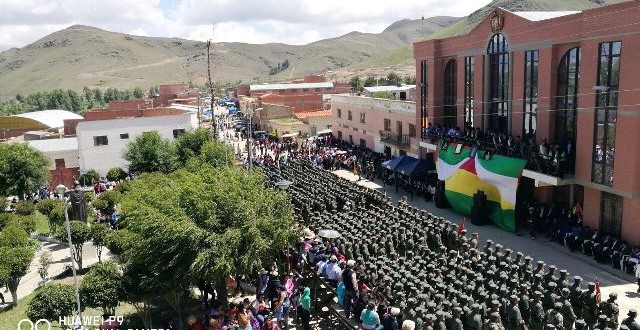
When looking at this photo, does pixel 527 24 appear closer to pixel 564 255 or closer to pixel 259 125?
pixel 564 255

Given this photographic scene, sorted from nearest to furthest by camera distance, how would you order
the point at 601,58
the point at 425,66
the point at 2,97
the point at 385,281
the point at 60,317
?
the point at 385,281
the point at 60,317
the point at 601,58
the point at 425,66
the point at 2,97

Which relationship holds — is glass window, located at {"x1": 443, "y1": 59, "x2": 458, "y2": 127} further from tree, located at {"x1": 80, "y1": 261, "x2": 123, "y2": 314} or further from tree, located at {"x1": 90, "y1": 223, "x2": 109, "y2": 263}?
tree, located at {"x1": 80, "y1": 261, "x2": 123, "y2": 314}

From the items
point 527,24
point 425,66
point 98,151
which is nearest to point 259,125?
point 98,151

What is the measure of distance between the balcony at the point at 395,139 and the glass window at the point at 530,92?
1196cm

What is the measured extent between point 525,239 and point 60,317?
16.8 m

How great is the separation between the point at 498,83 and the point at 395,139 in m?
11.9

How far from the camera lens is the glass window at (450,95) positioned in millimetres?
29703

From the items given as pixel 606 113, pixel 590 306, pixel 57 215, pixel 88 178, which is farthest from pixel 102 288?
pixel 88 178

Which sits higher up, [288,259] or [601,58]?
[601,58]

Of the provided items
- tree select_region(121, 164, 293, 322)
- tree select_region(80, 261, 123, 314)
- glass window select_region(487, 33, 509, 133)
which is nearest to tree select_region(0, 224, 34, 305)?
tree select_region(80, 261, 123, 314)

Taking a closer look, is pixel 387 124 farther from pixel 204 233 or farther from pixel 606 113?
pixel 204 233

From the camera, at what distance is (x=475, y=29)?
2706 cm

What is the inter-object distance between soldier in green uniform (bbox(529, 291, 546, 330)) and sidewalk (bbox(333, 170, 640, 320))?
4.09 m

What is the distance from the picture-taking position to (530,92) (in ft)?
75.8
